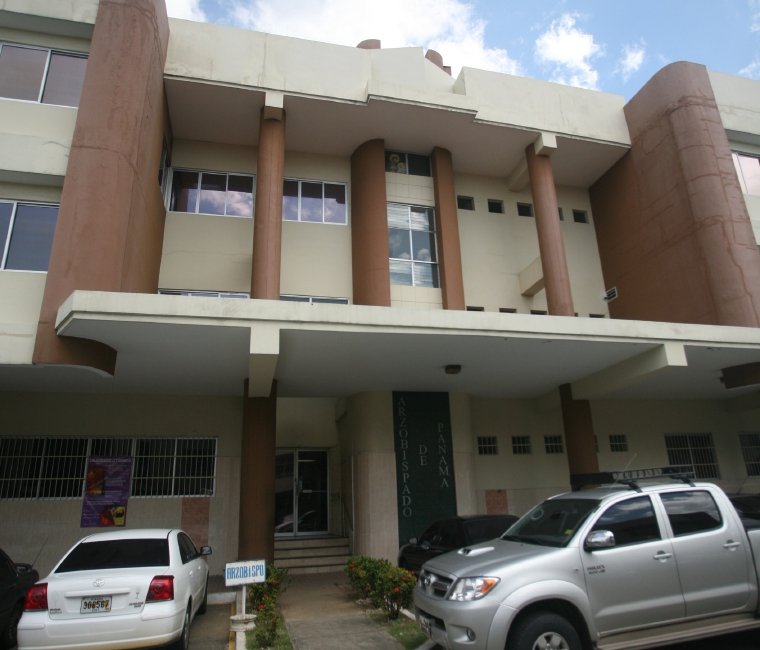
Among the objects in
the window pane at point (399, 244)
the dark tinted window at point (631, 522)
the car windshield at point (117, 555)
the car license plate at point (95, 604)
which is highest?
the window pane at point (399, 244)

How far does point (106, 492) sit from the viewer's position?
12727mm

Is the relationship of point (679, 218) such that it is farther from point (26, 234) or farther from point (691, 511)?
point (26, 234)

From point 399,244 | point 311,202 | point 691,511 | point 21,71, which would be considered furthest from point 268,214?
point 691,511

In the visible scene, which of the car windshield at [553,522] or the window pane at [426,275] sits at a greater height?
the window pane at [426,275]

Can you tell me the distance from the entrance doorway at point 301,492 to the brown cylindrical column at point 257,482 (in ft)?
12.5

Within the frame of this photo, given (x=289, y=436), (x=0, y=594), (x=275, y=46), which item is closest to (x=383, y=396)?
(x=289, y=436)

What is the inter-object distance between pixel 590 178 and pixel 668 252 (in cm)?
423

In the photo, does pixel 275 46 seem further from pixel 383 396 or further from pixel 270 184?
pixel 383 396

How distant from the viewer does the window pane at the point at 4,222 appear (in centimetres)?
1070

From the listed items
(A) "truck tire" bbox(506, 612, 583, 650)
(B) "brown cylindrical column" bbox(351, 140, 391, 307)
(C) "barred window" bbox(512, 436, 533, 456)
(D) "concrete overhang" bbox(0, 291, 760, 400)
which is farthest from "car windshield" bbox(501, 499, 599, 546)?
(C) "barred window" bbox(512, 436, 533, 456)

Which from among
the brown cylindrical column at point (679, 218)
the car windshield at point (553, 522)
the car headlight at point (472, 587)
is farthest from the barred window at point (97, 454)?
the brown cylindrical column at point (679, 218)

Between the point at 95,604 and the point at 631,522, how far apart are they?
588cm

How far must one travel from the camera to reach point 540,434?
16.0m

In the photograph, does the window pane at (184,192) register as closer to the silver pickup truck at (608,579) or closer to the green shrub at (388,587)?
the green shrub at (388,587)
